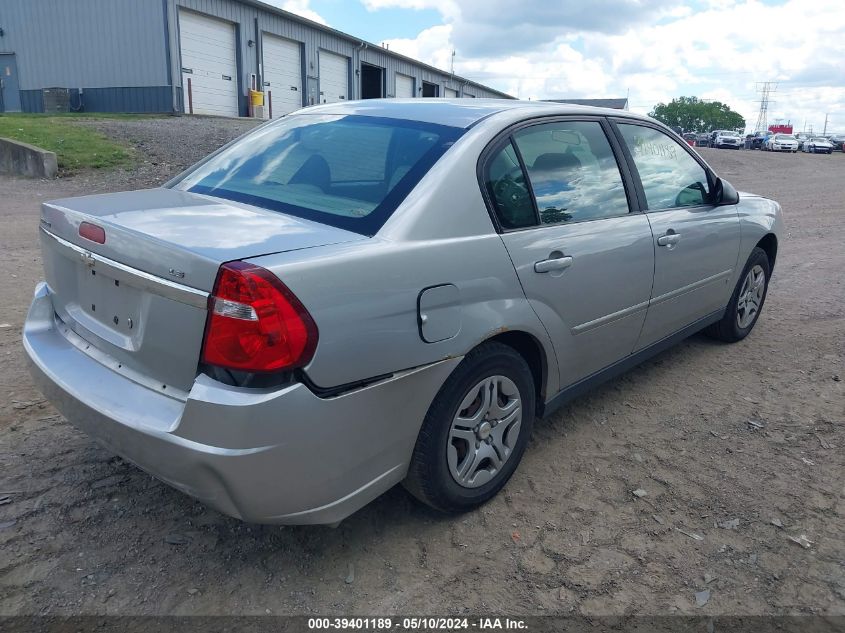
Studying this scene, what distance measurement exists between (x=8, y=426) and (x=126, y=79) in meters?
22.8

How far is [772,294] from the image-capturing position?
662cm

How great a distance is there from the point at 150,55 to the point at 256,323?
23482 mm

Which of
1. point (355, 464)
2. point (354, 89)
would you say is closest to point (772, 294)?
point (355, 464)

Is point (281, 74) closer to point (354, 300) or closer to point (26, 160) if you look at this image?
point (26, 160)

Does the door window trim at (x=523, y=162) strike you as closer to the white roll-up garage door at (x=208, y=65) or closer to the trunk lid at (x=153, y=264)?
the trunk lid at (x=153, y=264)

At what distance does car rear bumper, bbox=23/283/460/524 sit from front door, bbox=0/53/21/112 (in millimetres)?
27924

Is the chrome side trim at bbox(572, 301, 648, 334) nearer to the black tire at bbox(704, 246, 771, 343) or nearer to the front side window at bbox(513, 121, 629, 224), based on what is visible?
the front side window at bbox(513, 121, 629, 224)

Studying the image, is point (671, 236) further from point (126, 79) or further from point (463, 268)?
point (126, 79)

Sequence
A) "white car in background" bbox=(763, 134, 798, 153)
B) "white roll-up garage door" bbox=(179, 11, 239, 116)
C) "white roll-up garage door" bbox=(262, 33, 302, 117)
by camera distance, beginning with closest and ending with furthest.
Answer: "white roll-up garage door" bbox=(179, 11, 239, 116)
"white roll-up garage door" bbox=(262, 33, 302, 117)
"white car in background" bbox=(763, 134, 798, 153)

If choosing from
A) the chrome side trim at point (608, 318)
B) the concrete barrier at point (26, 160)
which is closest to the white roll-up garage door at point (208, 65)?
the concrete barrier at point (26, 160)

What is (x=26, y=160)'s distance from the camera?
12414 mm

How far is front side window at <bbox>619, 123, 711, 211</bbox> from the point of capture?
3.82m

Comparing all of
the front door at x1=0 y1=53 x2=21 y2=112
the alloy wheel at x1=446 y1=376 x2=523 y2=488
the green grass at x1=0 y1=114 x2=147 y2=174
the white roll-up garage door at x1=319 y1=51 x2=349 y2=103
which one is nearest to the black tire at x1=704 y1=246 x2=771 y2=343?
the alloy wheel at x1=446 y1=376 x2=523 y2=488

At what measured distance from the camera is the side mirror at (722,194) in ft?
14.3
